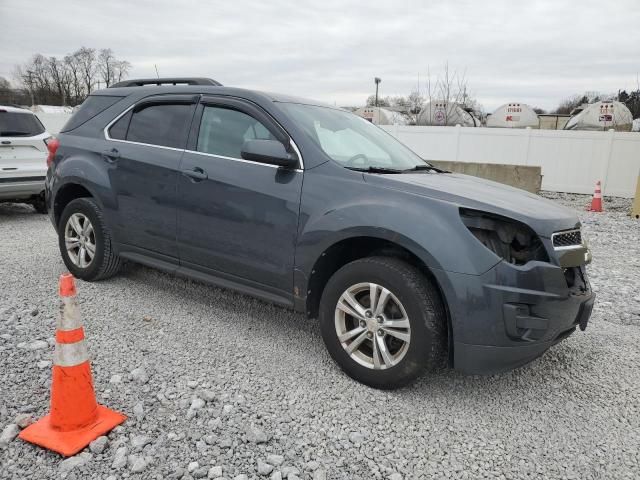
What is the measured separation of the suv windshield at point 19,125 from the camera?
25.4 feet

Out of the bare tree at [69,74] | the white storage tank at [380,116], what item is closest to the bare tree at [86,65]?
the bare tree at [69,74]

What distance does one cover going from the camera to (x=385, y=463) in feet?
8.02

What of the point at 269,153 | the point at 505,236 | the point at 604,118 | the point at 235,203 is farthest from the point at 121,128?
the point at 604,118

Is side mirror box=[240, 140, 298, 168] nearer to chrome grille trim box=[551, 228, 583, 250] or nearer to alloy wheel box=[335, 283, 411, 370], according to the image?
alloy wheel box=[335, 283, 411, 370]

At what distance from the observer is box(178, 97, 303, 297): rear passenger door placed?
3332 millimetres

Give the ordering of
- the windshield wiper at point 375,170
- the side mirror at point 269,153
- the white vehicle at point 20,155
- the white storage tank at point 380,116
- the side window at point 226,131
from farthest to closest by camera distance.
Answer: the white storage tank at point 380,116 → the white vehicle at point 20,155 → the side window at point 226,131 → the windshield wiper at point 375,170 → the side mirror at point 269,153

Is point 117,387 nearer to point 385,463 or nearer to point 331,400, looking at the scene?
point 331,400

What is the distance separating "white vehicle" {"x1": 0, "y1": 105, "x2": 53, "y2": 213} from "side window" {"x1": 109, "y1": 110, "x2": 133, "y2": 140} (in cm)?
424

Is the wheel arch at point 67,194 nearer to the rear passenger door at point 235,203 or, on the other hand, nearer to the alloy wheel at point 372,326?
the rear passenger door at point 235,203

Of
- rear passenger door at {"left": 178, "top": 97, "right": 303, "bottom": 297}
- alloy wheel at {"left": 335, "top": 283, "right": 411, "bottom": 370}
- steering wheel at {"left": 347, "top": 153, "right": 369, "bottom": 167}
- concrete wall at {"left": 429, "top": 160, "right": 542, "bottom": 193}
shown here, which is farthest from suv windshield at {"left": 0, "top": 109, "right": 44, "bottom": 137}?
concrete wall at {"left": 429, "top": 160, "right": 542, "bottom": 193}

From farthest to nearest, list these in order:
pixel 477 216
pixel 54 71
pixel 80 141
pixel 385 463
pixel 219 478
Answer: pixel 54 71, pixel 80 141, pixel 477 216, pixel 385 463, pixel 219 478

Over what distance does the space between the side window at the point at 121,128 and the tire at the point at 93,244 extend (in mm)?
619

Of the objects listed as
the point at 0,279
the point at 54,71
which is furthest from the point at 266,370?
the point at 54,71

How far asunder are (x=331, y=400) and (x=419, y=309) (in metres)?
0.75
